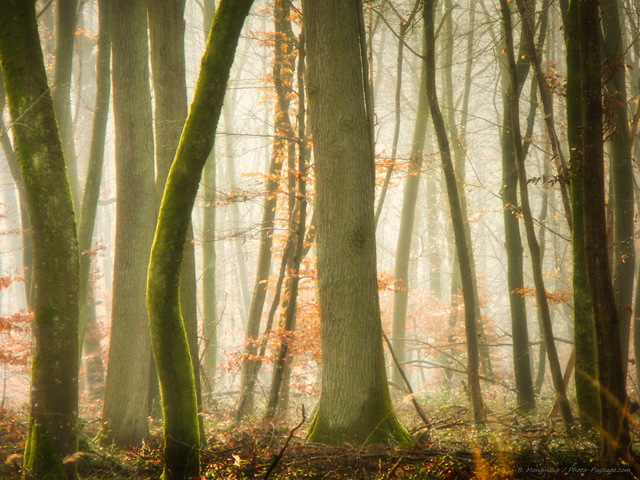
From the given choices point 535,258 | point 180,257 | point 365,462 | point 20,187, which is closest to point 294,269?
point 535,258

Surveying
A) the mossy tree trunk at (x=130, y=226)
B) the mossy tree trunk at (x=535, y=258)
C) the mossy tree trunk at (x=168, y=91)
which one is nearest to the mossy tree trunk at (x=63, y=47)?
the mossy tree trunk at (x=130, y=226)

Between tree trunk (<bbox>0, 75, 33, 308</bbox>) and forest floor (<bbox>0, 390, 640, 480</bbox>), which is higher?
tree trunk (<bbox>0, 75, 33, 308</bbox>)

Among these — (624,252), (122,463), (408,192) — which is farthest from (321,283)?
(408,192)

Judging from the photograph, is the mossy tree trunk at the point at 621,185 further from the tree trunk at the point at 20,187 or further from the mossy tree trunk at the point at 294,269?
the tree trunk at the point at 20,187

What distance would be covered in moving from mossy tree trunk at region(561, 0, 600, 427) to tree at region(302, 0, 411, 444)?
2.31 metres

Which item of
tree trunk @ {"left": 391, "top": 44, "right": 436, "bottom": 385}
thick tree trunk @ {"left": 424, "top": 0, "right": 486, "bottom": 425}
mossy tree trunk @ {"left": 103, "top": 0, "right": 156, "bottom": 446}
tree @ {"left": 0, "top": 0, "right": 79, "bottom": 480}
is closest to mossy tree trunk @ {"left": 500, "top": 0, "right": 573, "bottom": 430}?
thick tree trunk @ {"left": 424, "top": 0, "right": 486, "bottom": 425}

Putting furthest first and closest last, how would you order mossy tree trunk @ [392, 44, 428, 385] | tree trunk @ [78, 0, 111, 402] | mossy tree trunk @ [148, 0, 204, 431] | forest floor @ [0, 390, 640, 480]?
mossy tree trunk @ [392, 44, 428, 385] < tree trunk @ [78, 0, 111, 402] < mossy tree trunk @ [148, 0, 204, 431] < forest floor @ [0, 390, 640, 480]

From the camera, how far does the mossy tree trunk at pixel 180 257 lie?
13.3 ft

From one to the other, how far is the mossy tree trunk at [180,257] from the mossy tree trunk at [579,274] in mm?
3704

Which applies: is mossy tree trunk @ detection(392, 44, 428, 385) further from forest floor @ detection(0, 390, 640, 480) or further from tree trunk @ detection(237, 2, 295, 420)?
forest floor @ detection(0, 390, 640, 480)

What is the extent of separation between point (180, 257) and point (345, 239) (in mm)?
1975

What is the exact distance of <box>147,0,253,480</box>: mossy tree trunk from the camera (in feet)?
13.3

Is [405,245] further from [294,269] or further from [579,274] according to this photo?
[579,274]

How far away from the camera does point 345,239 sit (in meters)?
5.34
